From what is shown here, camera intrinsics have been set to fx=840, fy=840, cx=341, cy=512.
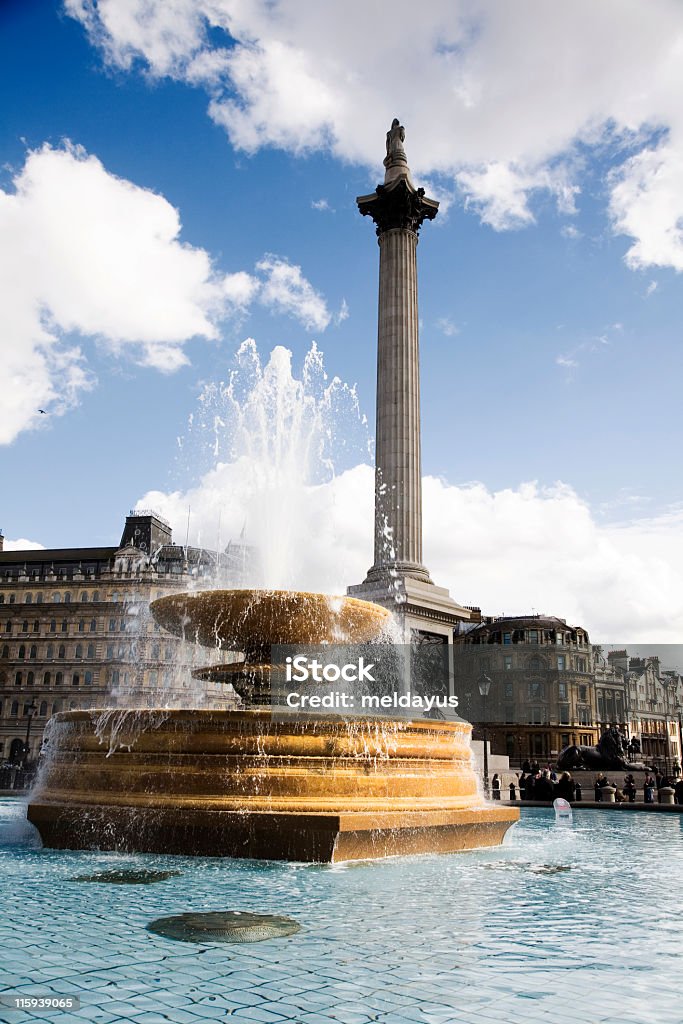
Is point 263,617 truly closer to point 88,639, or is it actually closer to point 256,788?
point 256,788

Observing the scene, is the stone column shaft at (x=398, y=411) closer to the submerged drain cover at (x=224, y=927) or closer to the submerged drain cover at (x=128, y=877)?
the submerged drain cover at (x=128, y=877)

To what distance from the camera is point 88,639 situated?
2347 inches

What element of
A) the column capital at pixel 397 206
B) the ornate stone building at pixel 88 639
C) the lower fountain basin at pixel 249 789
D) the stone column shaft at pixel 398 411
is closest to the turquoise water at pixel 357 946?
the lower fountain basin at pixel 249 789

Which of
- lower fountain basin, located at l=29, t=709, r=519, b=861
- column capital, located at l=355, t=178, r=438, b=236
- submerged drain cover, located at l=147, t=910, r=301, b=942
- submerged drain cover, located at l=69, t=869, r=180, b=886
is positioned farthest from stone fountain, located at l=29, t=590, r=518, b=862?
column capital, located at l=355, t=178, r=438, b=236

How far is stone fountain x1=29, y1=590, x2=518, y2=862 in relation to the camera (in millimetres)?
7090

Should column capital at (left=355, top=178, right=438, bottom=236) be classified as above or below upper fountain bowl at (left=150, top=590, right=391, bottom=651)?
above

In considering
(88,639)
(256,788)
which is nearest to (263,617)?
(256,788)

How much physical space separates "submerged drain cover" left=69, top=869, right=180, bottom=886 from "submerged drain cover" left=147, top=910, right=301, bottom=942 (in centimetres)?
120

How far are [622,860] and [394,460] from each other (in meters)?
22.8

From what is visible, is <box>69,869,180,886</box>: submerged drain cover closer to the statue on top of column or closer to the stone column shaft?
the stone column shaft

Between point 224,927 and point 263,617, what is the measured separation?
634cm

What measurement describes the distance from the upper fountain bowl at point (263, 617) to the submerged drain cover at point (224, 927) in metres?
5.75

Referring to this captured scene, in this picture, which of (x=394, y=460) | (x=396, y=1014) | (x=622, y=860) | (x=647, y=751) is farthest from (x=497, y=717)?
(x=396, y=1014)

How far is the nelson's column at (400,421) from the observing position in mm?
28281
